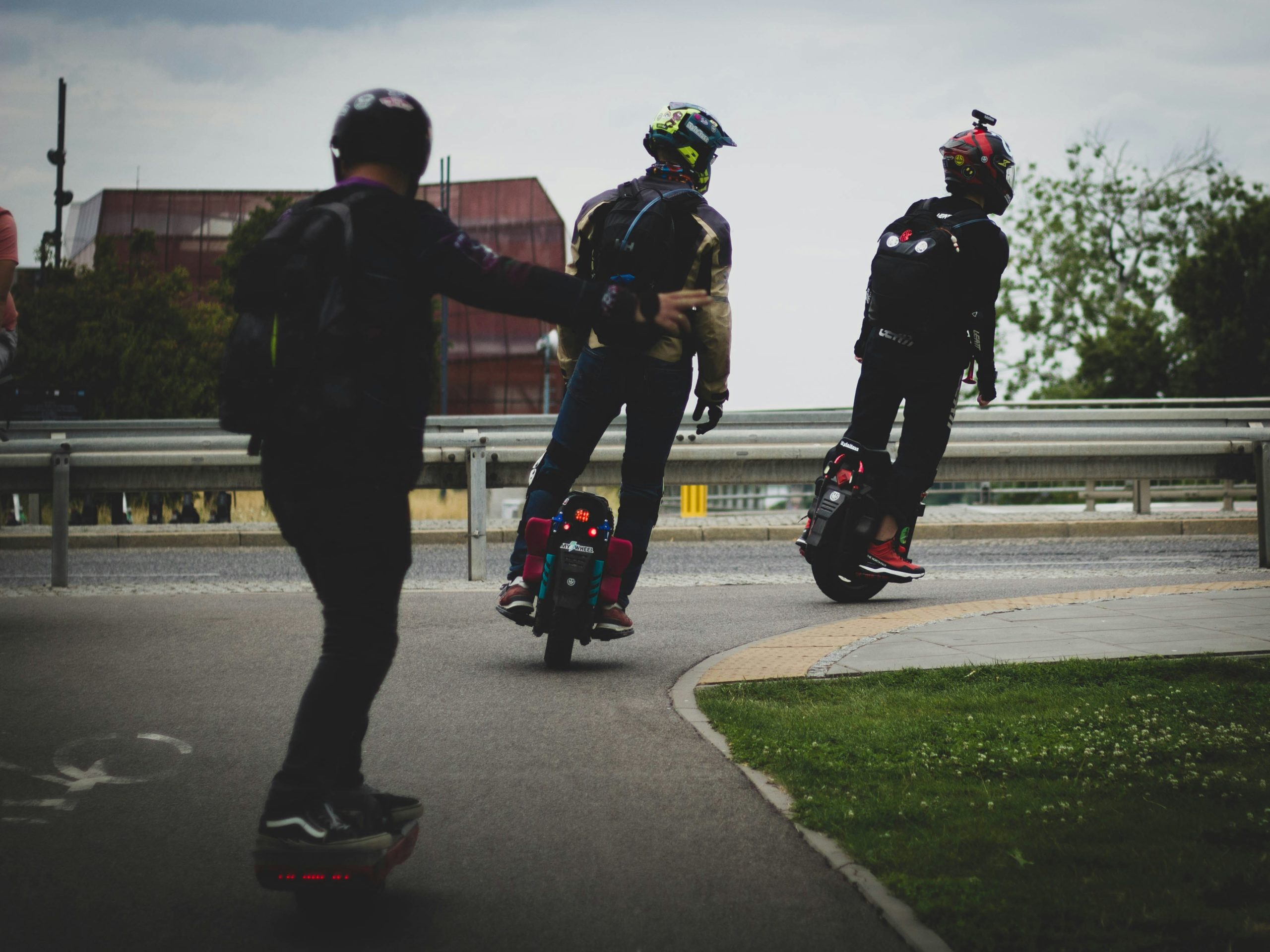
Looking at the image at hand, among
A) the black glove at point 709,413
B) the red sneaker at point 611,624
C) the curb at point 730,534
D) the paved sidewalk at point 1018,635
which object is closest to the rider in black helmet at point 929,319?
the paved sidewalk at point 1018,635

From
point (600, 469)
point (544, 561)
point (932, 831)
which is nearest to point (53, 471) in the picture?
point (600, 469)

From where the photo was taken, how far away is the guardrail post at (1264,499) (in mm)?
9180

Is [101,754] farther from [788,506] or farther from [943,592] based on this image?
[788,506]

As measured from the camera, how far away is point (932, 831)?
11.0ft

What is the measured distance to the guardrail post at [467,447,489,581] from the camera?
9062 millimetres

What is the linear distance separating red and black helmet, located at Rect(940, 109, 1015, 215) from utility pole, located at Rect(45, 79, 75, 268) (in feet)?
90.9

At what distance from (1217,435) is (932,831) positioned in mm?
7432

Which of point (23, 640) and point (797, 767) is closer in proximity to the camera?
point (797, 767)

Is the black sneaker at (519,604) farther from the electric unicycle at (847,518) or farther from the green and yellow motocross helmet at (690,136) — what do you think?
the electric unicycle at (847,518)

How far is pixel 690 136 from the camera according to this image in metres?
5.72

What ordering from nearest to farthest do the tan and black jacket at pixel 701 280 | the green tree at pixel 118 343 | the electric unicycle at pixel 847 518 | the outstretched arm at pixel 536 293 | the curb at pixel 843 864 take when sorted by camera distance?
the curb at pixel 843 864
the outstretched arm at pixel 536 293
the tan and black jacket at pixel 701 280
the electric unicycle at pixel 847 518
the green tree at pixel 118 343

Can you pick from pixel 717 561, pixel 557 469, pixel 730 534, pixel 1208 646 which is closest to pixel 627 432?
pixel 557 469

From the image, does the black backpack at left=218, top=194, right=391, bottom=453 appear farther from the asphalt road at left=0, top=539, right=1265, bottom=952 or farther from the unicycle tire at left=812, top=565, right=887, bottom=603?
the unicycle tire at left=812, top=565, right=887, bottom=603

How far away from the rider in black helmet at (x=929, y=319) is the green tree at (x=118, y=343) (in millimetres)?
21386
